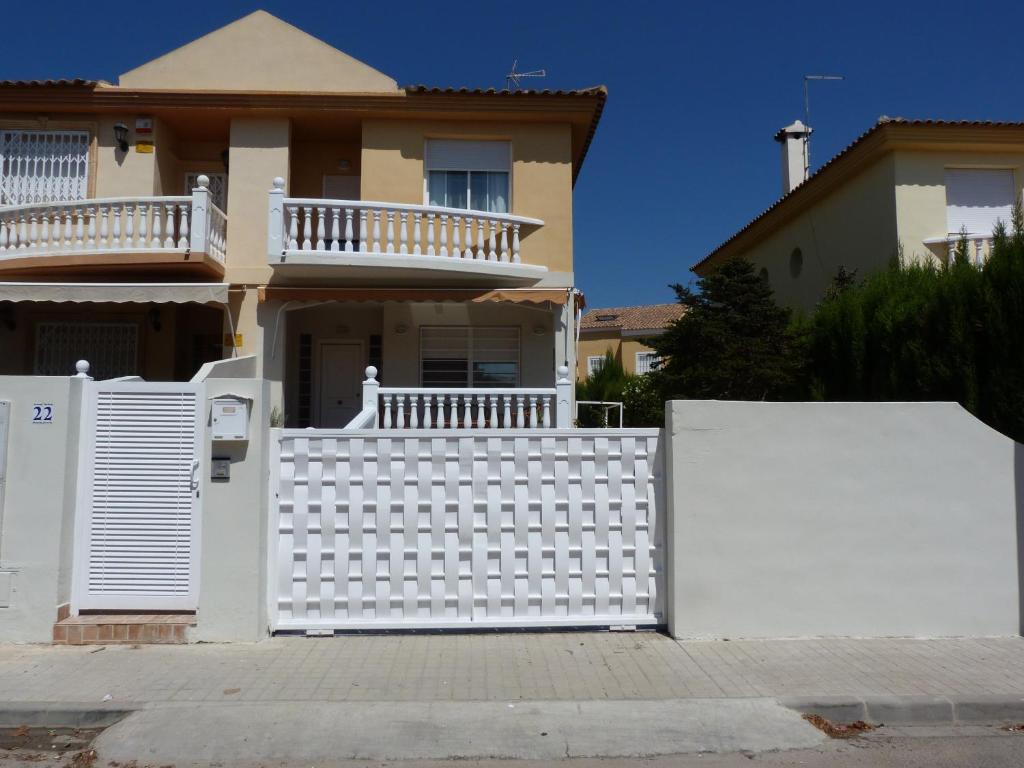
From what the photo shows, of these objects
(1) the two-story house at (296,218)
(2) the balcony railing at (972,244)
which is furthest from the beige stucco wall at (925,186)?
(1) the two-story house at (296,218)

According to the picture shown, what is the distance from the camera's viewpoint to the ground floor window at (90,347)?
15.6 metres

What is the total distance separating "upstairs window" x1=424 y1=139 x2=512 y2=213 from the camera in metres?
14.8

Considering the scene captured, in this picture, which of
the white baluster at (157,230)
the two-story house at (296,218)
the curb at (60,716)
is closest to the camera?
the curb at (60,716)

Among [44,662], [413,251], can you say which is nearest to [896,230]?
[413,251]

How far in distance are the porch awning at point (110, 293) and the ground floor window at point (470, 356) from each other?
→ 418 cm

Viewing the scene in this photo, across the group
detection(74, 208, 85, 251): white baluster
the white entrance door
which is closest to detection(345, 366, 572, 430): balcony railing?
the white entrance door

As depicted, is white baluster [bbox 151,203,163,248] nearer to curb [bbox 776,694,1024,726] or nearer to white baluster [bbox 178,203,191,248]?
white baluster [bbox 178,203,191,248]

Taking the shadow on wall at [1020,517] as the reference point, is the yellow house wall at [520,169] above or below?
above

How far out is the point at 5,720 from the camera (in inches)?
214

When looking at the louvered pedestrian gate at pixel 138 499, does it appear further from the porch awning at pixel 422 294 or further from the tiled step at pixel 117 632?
the porch awning at pixel 422 294

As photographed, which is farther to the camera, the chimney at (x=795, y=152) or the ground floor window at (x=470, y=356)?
the chimney at (x=795, y=152)

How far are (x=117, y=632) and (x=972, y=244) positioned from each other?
49.8ft

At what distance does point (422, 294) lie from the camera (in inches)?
533

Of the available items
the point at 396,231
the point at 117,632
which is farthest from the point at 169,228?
the point at 117,632
